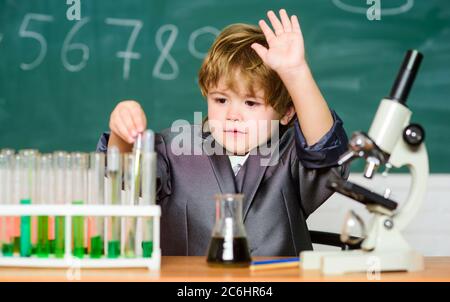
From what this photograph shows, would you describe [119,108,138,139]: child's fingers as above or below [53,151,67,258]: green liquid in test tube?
above

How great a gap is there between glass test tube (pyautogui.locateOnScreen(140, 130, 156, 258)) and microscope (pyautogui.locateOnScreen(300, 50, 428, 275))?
27 cm

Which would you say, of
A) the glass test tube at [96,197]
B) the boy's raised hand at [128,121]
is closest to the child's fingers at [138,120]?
the boy's raised hand at [128,121]

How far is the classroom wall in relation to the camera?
2.79 meters

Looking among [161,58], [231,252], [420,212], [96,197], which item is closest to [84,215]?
[96,197]

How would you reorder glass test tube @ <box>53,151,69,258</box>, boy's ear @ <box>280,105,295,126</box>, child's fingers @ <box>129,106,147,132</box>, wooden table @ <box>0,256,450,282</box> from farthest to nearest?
boy's ear @ <box>280,105,295,126</box>
child's fingers @ <box>129,106,147,132</box>
glass test tube @ <box>53,151,69,258</box>
wooden table @ <box>0,256,450,282</box>

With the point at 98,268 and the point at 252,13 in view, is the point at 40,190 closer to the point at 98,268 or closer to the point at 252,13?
the point at 98,268

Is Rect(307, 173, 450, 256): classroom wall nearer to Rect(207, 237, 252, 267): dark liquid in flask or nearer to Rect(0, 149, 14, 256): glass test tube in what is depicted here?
Rect(207, 237, 252, 267): dark liquid in flask

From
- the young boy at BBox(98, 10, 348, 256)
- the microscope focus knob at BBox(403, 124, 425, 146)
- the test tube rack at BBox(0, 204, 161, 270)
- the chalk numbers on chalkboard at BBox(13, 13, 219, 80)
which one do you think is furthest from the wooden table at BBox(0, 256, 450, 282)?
the chalk numbers on chalkboard at BBox(13, 13, 219, 80)

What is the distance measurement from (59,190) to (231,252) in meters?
0.33

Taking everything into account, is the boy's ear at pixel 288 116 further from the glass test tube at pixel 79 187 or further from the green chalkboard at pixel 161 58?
the green chalkboard at pixel 161 58

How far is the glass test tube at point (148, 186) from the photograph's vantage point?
1.24 m

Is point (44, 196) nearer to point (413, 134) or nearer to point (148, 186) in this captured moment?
→ point (148, 186)

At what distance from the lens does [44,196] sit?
1265 millimetres
